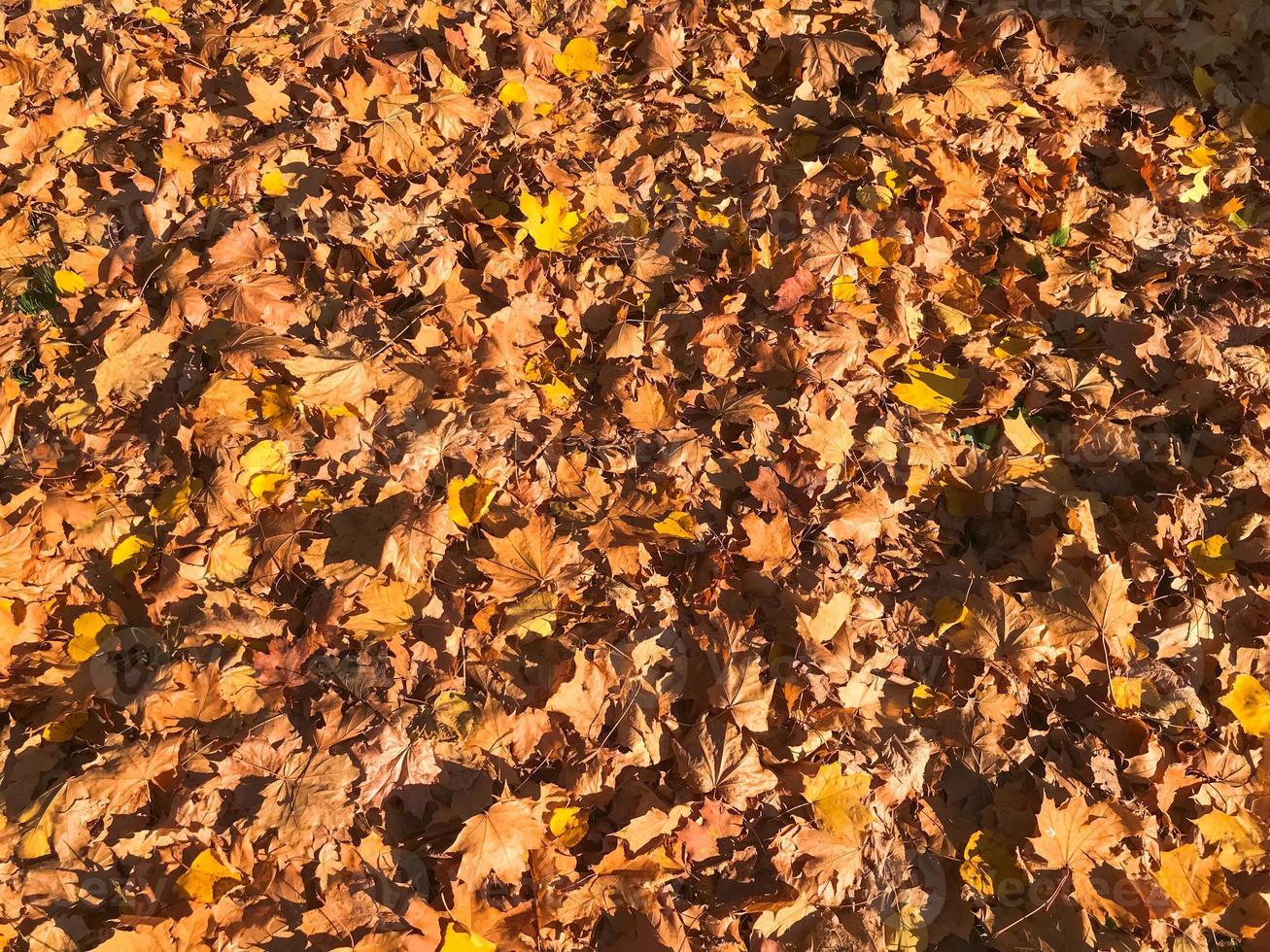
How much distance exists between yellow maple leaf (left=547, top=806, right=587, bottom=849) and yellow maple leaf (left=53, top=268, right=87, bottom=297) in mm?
2219

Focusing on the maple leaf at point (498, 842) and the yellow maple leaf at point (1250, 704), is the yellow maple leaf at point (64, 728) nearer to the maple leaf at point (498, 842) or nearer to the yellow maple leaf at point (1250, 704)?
the maple leaf at point (498, 842)

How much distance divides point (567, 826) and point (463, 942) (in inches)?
12.8

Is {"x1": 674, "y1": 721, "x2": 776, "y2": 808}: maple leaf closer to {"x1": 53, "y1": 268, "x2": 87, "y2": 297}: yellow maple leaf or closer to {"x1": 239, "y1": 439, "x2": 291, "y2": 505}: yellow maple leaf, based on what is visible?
{"x1": 239, "y1": 439, "x2": 291, "y2": 505}: yellow maple leaf

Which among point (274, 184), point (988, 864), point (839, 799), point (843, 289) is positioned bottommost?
point (988, 864)

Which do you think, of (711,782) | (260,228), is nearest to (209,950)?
(711,782)

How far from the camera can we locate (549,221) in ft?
8.59

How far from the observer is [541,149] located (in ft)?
9.05

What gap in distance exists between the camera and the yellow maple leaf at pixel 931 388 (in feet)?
8.12

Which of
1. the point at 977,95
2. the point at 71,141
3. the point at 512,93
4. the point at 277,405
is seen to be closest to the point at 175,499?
the point at 277,405

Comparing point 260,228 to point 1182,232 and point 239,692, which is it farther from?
point 1182,232

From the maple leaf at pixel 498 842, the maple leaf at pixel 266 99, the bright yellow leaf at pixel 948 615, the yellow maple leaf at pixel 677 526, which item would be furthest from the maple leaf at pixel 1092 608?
the maple leaf at pixel 266 99

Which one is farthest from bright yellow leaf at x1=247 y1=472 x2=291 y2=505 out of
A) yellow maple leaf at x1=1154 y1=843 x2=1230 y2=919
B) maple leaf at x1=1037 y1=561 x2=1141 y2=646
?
yellow maple leaf at x1=1154 y1=843 x2=1230 y2=919

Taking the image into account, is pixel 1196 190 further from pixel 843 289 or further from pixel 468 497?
pixel 468 497

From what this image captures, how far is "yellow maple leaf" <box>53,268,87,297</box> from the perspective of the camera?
98.9 inches
